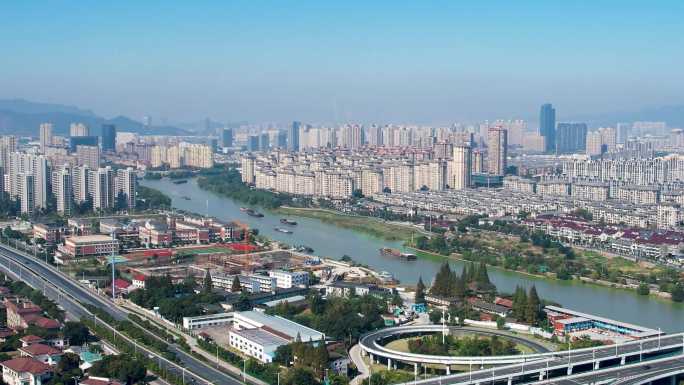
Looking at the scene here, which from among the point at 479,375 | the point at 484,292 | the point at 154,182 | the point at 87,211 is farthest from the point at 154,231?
the point at 154,182

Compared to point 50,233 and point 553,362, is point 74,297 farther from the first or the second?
point 553,362

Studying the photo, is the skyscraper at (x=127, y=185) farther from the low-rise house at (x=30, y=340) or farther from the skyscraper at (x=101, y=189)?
the low-rise house at (x=30, y=340)

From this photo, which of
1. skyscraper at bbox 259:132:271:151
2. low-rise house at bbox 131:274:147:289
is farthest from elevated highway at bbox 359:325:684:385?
skyscraper at bbox 259:132:271:151

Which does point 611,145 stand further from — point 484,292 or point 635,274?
point 484,292

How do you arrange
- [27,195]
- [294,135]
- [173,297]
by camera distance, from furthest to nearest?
[294,135]
[27,195]
[173,297]

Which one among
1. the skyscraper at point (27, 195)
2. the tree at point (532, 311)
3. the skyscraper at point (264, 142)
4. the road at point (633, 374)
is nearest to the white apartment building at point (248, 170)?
the skyscraper at point (27, 195)

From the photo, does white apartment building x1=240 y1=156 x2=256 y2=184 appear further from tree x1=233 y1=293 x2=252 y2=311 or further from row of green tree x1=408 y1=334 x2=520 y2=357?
row of green tree x1=408 y1=334 x2=520 y2=357

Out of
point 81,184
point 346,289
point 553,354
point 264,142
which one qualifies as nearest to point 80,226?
point 81,184
